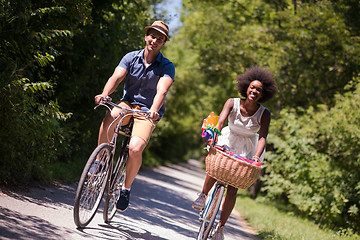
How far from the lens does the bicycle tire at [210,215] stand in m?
5.61

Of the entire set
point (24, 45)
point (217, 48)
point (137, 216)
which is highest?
point (217, 48)

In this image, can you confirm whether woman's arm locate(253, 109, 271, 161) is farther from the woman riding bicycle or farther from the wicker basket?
the wicker basket

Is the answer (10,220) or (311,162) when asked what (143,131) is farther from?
(311,162)

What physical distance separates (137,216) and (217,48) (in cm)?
1442

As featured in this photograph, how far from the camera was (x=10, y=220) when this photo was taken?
4.82 meters

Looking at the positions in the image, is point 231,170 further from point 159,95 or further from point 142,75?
point 142,75

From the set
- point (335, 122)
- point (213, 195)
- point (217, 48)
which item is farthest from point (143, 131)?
point (217, 48)

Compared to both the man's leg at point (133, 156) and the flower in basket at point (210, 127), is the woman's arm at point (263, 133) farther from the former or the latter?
the man's leg at point (133, 156)

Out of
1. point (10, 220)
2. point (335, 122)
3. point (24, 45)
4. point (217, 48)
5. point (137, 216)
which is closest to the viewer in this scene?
point (10, 220)

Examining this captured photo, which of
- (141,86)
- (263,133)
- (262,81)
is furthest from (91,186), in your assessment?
(262,81)

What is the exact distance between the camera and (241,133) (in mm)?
5902

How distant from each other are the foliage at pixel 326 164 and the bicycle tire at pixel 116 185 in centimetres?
720

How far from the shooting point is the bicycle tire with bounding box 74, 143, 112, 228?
4.90m

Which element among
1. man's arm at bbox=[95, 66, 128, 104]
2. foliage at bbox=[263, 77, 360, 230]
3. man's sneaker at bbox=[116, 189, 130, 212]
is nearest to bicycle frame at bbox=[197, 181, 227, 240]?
man's sneaker at bbox=[116, 189, 130, 212]
